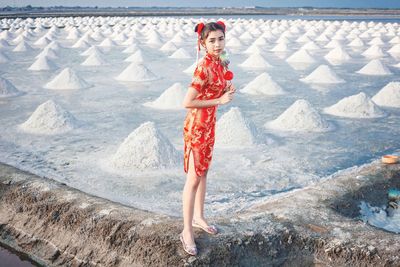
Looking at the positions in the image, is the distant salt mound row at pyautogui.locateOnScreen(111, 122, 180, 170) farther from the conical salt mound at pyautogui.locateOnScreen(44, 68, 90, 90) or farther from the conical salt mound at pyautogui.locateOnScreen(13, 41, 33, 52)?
the conical salt mound at pyautogui.locateOnScreen(13, 41, 33, 52)

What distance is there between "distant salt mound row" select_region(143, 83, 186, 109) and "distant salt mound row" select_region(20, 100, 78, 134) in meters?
0.93

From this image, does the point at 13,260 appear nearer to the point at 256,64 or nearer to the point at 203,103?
the point at 203,103

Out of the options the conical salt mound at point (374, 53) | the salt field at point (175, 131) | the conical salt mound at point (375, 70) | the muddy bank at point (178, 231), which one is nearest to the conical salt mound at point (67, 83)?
the salt field at point (175, 131)

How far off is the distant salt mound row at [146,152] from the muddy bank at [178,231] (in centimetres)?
52

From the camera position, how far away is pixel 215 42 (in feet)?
4.71

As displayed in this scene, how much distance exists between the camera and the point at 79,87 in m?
4.92

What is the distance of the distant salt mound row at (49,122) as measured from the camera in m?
3.23

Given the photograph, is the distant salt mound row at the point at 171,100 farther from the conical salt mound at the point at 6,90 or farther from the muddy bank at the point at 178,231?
the muddy bank at the point at 178,231

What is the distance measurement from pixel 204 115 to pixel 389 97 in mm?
3419

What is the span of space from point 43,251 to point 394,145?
2.33m

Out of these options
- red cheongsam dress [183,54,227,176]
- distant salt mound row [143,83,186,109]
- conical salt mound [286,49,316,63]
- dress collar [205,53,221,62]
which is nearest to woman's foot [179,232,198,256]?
red cheongsam dress [183,54,227,176]

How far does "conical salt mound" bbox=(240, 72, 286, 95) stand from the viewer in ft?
15.4

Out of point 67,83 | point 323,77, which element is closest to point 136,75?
point 67,83

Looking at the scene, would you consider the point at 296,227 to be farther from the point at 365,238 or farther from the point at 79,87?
the point at 79,87
